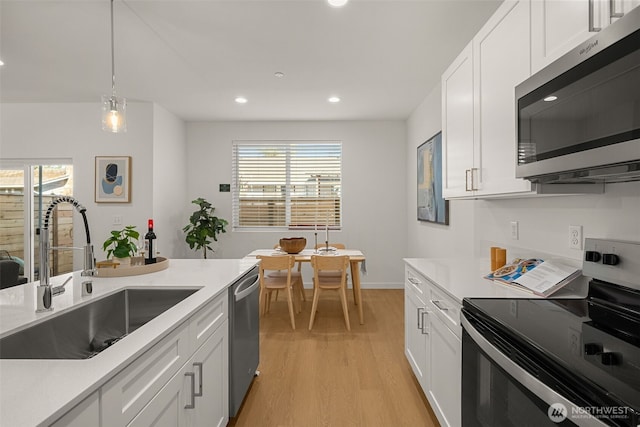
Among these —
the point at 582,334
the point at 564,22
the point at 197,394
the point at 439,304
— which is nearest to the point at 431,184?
the point at 439,304

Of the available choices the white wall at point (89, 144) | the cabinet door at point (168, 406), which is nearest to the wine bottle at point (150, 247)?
the cabinet door at point (168, 406)

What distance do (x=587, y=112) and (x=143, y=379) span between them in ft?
5.22

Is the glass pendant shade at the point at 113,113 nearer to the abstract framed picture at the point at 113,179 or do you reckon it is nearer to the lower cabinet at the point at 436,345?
the abstract framed picture at the point at 113,179

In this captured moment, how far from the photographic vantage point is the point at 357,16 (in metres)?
2.36

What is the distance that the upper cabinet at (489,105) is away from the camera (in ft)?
4.91

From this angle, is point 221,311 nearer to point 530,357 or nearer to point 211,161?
point 530,357

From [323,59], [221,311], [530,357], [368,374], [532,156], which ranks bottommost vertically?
[368,374]

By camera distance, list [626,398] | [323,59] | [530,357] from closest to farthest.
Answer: [626,398], [530,357], [323,59]

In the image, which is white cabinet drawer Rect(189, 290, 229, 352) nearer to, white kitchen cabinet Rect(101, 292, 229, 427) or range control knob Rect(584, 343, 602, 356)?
white kitchen cabinet Rect(101, 292, 229, 427)

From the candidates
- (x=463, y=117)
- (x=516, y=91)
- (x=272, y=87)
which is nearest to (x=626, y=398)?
(x=516, y=91)

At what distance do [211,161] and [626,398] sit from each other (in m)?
5.28

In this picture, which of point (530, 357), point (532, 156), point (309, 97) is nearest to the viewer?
point (530, 357)

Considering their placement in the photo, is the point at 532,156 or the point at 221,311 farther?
the point at 221,311

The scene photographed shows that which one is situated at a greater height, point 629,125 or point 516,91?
point 516,91
